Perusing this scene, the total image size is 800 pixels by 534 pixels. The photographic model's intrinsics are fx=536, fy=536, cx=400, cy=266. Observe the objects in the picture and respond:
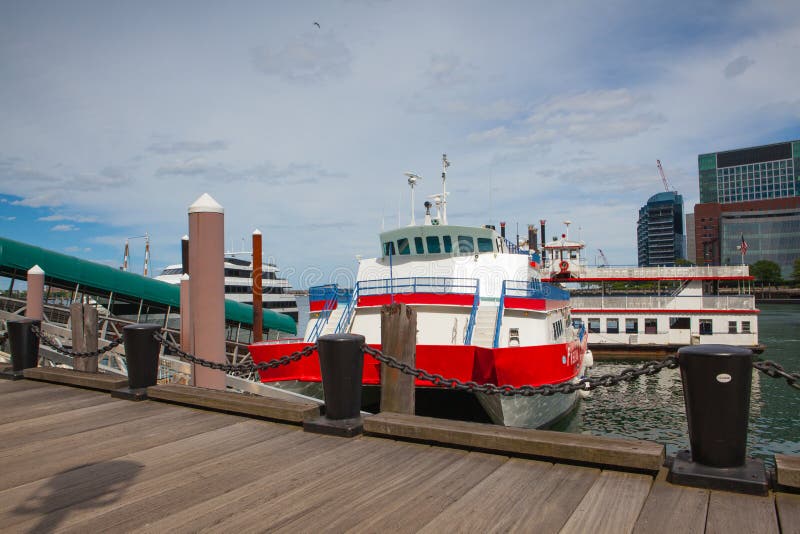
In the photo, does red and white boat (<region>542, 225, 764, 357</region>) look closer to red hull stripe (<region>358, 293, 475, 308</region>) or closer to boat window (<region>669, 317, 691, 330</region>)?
boat window (<region>669, 317, 691, 330</region>)

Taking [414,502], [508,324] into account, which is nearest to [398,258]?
[508,324]

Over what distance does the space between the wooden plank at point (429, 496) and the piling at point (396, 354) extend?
6.33 ft

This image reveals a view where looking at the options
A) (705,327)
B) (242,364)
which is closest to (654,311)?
(705,327)

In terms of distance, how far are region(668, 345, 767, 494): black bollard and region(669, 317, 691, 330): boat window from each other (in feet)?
132

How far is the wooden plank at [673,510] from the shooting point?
118 inches

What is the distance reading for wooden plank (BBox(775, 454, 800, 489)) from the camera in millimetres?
3301

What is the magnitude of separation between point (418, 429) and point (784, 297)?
Result: 145m

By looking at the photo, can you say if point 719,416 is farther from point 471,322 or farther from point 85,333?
point 85,333

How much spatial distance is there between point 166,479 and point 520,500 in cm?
256

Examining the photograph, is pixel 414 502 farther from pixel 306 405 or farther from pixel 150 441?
pixel 150 441

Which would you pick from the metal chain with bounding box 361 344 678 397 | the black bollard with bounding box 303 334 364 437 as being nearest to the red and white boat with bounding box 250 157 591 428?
the black bollard with bounding box 303 334 364 437

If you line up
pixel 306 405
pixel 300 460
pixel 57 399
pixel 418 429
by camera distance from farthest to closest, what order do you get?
pixel 57 399 < pixel 306 405 < pixel 418 429 < pixel 300 460

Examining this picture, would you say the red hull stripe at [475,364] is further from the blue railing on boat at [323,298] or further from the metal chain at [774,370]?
the metal chain at [774,370]

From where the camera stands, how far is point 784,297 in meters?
121
